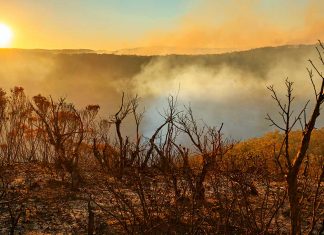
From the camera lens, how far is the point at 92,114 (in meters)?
30.2

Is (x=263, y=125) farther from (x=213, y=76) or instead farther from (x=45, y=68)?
(x=45, y=68)

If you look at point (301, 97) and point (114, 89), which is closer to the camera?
point (301, 97)

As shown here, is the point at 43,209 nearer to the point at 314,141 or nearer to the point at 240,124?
the point at 314,141

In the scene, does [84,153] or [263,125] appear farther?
[263,125]

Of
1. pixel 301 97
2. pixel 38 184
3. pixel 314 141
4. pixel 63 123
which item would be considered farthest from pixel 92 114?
pixel 301 97

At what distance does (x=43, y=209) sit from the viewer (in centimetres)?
1363

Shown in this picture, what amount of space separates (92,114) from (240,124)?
78.6 meters

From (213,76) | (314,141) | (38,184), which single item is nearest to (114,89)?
(213,76)

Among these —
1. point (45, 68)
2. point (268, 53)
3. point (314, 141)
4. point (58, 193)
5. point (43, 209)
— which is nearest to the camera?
point (43, 209)

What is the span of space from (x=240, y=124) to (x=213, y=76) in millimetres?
22001

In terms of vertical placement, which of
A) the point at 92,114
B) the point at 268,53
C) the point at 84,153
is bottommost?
the point at 84,153

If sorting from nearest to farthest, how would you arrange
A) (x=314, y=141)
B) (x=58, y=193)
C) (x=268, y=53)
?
(x=58, y=193) < (x=314, y=141) < (x=268, y=53)

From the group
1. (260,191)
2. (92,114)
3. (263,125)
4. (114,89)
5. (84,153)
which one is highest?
(114,89)

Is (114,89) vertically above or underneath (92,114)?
above
